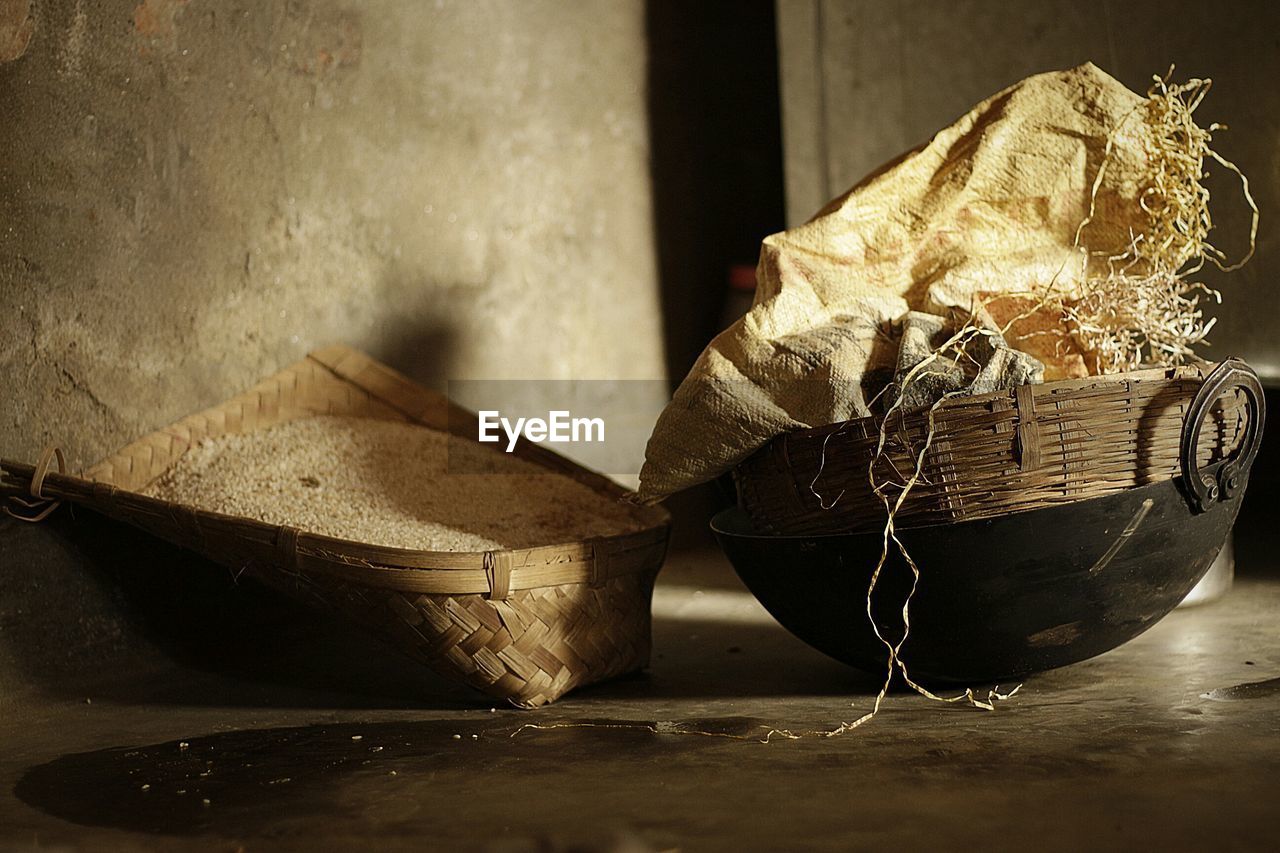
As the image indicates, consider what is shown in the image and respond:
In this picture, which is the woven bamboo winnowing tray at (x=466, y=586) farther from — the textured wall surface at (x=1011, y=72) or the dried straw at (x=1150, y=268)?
the textured wall surface at (x=1011, y=72)

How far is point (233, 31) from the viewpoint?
2811 mm

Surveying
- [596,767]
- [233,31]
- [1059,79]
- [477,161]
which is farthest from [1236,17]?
[596,767]

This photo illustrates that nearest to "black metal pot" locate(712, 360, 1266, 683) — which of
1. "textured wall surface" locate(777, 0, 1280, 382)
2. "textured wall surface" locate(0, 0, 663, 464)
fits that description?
"textured wall surface" locate(0, 0, 663, 464)

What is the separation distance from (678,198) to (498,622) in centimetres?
244

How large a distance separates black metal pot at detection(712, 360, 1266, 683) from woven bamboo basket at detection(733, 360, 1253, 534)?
2 centimetres

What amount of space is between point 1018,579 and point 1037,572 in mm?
32

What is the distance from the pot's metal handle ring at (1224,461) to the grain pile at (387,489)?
1.07 m

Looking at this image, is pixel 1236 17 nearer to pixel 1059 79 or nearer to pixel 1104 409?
pixel 1059 79

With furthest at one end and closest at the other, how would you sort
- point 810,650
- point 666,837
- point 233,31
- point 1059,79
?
point 233,31
point 810,650
point 1059,79
point 666,837

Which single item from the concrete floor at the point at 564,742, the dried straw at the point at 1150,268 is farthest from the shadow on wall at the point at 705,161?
the dried straw at the point at 1150,268

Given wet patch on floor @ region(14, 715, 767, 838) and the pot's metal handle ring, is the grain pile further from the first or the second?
the pot's metal handle ring

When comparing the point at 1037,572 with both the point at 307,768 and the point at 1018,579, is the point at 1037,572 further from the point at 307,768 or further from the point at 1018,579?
the point at 307,768

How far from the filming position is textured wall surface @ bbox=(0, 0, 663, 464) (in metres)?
2.48

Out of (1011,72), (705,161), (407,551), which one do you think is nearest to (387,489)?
(407,551)
